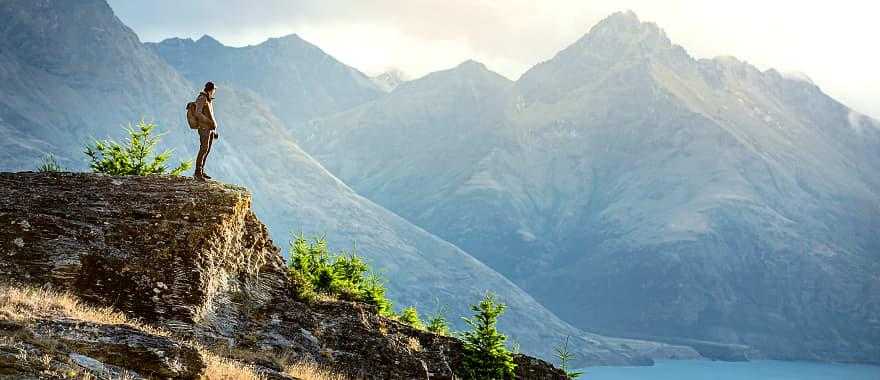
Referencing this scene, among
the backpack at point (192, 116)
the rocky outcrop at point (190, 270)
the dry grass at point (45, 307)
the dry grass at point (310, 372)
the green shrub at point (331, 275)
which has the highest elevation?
the backpack at point (192, 116)

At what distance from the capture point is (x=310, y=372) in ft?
65.0

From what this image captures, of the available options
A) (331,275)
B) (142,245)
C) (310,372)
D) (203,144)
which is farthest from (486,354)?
(203,144)

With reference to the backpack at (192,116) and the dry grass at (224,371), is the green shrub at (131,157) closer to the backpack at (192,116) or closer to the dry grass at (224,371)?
the backpack at (192,116)

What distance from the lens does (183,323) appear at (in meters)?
20.5

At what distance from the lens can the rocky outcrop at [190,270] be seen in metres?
20.4

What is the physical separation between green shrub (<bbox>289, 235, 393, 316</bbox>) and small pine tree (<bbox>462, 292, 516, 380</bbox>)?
16.1 ft

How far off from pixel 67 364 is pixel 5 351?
1009mm

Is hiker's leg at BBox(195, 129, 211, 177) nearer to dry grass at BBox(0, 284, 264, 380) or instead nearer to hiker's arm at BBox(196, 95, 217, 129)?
hiker's arm at BBox(196, 95, 217, 129)

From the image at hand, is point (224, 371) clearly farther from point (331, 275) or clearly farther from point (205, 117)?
point (331, 275)

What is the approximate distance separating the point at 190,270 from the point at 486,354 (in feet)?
33.5

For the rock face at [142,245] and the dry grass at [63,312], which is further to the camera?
the rock face at [142,245]

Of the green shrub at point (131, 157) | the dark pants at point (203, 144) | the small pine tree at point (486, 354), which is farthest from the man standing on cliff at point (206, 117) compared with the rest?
the small pine tree at point (486, 354)

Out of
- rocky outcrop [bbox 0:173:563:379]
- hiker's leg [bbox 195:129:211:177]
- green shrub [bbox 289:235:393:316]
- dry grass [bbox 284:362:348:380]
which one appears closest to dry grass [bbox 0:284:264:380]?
rocky outcrop [bbox 0:173:563:379]

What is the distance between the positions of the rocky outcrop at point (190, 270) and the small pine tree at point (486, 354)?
1.76 feet
